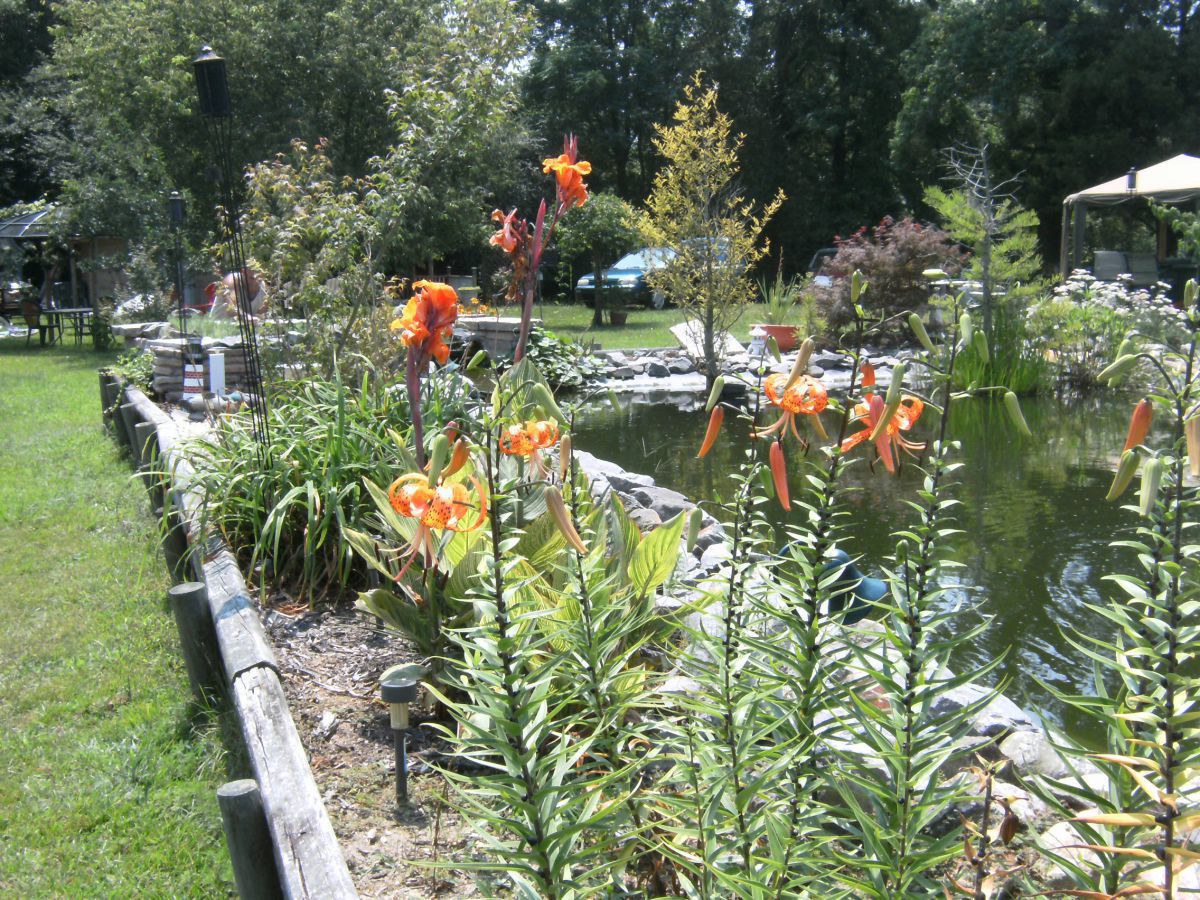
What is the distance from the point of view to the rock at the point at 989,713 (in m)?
3.02

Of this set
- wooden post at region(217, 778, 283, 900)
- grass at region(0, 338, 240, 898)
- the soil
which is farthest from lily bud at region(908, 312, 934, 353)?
grass at region(0, 338, 240, 898)

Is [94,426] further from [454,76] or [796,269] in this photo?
[796,269]

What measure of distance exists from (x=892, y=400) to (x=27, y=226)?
67.4 feet

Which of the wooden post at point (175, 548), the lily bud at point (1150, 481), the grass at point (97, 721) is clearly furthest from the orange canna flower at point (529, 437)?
the wooden post at point (175, 548)

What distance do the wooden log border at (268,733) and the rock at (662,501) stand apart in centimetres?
267

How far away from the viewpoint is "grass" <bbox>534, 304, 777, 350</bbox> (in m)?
15.5

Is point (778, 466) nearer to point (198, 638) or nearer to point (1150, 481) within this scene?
point (1150, 481)

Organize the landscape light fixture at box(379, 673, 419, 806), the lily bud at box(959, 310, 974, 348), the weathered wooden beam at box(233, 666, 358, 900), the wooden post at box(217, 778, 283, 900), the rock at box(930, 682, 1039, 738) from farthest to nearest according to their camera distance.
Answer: the rock at box(930, 682, 1039, 738) < the landscape light fixture at box(379, 673, 419, 806) < the wooden post at box(217, 778, 283, 900) < the weathered wooden beam at box(233, 666, 358, 900) < the lily bud at box(959, 310, 974, 348)

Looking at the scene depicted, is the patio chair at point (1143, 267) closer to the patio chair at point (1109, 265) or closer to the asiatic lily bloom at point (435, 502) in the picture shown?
the patio chair at point (1109, 265)

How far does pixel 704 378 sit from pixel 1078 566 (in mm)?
7348

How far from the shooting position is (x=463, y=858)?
2186mm

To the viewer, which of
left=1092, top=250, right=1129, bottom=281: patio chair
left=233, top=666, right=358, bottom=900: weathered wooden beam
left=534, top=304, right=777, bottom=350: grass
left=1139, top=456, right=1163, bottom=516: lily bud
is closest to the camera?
left=1139, top=456, right=1163, bottom=516: lily bud

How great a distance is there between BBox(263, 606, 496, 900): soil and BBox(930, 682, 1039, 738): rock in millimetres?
1499

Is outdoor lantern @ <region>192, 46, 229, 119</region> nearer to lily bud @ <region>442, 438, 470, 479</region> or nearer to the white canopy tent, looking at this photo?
lily bud @ <region>442, 438, 470, 479</region>
